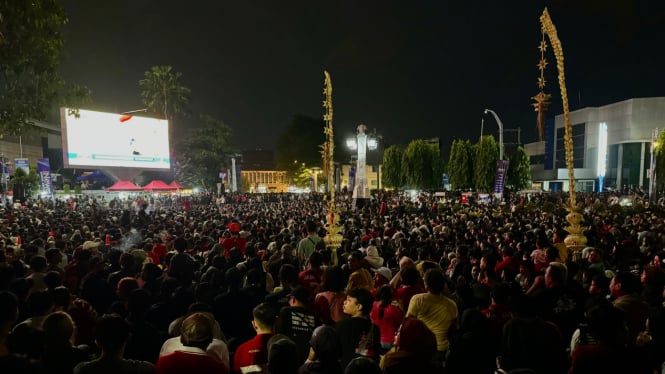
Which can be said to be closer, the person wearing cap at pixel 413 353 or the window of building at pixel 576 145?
the person wearing cap at pixel 413 353

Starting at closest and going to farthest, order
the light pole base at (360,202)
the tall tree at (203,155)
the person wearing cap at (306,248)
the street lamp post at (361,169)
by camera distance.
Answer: the person wearing cap at (306,248), the street lamp post at (361,169), the light pole base at (360,202), the tall tree at (203,155)

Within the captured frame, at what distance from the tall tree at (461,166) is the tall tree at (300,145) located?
3861 cm

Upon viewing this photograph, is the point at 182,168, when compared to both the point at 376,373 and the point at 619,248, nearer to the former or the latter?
the point at 619,248

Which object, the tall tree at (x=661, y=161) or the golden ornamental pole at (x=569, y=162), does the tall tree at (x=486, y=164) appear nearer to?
the tall tree at (x=661, y=161)

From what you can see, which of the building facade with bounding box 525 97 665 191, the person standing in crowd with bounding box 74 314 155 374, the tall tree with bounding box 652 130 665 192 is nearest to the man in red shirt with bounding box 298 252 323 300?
the person standing in crowd with bounding box 74 314 155 374

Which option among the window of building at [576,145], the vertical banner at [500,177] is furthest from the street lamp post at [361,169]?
the window of building at [576,145]

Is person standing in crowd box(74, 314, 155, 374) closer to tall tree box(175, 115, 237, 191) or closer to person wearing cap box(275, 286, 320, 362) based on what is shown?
person wearing cap box(275, 286, 320, 362)

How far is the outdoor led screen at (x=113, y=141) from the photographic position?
2348cm

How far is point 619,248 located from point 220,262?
8467 millimetres

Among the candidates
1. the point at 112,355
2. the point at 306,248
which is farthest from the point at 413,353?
the point at 306,248

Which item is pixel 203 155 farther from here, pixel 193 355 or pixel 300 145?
pixel 193 355

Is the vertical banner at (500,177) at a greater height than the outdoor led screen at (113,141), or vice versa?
the outdoor led screen at (113,141)

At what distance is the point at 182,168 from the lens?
52125 mm

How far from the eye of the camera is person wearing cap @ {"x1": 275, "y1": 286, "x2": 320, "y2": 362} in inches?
153
